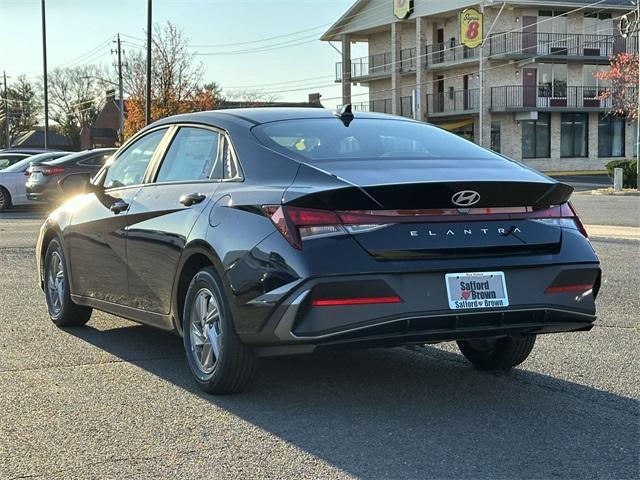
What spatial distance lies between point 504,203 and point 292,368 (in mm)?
1882

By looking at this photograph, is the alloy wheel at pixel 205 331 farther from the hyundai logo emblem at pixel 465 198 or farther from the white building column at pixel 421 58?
the white building column at pixel 421 58

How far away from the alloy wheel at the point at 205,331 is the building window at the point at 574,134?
173ft

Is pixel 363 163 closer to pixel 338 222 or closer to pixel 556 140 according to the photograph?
pixel 338 222

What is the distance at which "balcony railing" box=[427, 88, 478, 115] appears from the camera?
5434cm

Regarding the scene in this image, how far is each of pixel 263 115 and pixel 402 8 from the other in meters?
52.1

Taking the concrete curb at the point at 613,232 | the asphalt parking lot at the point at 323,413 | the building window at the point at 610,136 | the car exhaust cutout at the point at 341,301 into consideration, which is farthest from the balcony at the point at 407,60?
the car exhaust cutout at the point at 341,301

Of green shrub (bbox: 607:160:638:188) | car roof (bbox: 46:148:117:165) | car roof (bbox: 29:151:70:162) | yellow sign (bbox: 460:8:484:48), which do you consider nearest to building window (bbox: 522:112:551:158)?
yellow sign (bbox: 460:8:484:48)

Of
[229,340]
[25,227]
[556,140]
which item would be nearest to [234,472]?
[229,340]

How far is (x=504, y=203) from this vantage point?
4.64 meters

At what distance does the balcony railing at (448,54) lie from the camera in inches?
2127

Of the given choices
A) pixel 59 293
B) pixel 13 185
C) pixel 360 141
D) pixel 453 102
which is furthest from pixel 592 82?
pixel 360 141

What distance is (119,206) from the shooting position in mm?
6152

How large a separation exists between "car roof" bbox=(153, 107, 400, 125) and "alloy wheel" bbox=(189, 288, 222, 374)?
3.76 ft

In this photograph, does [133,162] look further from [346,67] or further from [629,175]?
[346,67]
